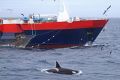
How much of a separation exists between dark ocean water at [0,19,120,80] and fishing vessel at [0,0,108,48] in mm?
1474

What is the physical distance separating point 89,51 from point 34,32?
7709 mm

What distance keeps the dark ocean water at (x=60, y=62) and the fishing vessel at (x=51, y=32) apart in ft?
4.84

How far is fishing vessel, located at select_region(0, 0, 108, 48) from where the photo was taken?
66.9 metres

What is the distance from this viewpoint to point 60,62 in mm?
52750

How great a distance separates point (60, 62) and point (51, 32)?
14.5 meters

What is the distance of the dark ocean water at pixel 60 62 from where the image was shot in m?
42.4

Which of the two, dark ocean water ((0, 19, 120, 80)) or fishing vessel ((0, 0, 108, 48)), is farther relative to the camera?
fishing vessel ((0, 0, 108, 48))

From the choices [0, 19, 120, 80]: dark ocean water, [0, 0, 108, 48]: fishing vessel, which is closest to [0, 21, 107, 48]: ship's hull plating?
[0, 0, 108, 48]: fishing vessel

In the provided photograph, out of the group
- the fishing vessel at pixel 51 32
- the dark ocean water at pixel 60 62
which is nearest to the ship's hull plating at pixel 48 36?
the fishing vessel at pixel 51 32

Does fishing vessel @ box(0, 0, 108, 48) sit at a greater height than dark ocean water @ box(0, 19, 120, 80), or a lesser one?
greater

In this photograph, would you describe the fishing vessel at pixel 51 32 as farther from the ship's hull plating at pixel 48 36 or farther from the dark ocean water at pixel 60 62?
the dark ocean water at pixel 60 62

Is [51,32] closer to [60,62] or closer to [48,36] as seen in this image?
[48,36]

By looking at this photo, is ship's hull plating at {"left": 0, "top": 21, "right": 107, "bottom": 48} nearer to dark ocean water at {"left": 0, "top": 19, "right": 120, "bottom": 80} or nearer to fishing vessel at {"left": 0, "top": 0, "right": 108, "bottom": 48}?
fishing vessel at {"left": 0, "top": 0, "right": 108, "bottom": 48}

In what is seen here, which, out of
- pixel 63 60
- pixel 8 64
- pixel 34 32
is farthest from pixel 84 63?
pixel 34 32
